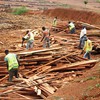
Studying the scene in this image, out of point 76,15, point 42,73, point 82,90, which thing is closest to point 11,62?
point 42,73

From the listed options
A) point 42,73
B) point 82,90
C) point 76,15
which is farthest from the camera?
A: point 76,15

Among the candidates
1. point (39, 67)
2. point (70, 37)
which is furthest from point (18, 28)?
point (39, 67)

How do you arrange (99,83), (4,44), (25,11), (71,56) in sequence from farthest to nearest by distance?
1. (25,11)
2. (4,44)
3. (71,56)
4. (99,83)

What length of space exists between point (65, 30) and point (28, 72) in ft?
37.0

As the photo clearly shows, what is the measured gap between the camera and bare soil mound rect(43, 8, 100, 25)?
32719 mm

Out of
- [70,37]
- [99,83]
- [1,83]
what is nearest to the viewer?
[99,83]

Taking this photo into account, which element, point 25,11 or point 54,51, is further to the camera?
point 25,11

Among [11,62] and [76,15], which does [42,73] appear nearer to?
[11,62]

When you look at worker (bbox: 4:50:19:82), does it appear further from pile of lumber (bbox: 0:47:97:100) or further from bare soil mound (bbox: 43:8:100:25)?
bare soil mound (bbox: 43:8:100:25)

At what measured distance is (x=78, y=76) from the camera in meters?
12.3

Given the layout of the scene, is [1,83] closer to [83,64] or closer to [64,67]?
[64,67]

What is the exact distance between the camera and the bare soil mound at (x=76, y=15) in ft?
107

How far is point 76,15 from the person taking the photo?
36750 mm

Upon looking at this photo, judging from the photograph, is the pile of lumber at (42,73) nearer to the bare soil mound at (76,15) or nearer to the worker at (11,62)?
the worker at (11,62)
